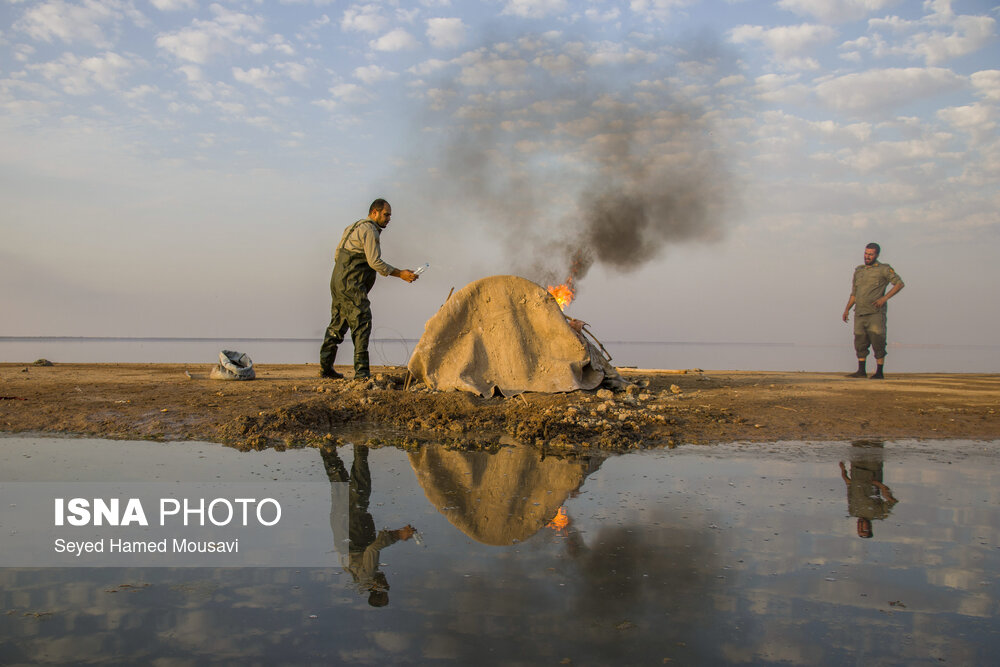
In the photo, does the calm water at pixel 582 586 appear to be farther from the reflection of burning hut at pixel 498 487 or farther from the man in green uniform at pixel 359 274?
the man in green uniform at pixel 359 274

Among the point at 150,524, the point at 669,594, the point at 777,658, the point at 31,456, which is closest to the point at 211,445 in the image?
the point at 31,456

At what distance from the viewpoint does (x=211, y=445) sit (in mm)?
5281

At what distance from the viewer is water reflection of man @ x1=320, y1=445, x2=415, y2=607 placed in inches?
97.0

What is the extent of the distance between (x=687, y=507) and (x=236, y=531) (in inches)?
88.3

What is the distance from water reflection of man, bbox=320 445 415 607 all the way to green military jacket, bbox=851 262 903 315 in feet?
35.7

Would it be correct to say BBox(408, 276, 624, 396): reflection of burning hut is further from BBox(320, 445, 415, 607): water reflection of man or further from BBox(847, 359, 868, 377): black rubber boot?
BBox(847, 359, 868, 377): black rubber boot

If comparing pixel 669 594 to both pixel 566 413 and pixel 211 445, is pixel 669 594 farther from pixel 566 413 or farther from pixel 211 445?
pixel 211 445

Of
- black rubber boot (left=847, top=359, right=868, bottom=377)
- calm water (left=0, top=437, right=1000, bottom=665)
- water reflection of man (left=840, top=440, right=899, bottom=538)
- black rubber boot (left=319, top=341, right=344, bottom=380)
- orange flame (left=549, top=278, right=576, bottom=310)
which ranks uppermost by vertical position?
orange flame (left=549, top=278, right=576, bottom=310)

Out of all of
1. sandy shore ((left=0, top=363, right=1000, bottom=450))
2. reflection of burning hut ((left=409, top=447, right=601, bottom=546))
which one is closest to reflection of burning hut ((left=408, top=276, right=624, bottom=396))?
sandy shore ((left=0, top=363, right=1000, bottom=450))

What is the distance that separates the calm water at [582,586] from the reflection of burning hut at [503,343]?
3.18m

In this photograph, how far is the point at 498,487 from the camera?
396 cm

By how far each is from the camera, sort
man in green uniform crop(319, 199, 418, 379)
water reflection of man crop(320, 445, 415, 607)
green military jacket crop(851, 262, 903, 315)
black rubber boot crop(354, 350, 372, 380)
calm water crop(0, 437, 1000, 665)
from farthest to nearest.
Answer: green military jacket crop(851, 262, 903, 315) < man in green uniform crop(319, 199, 418, 379) < black rubber boot crop(354, 350, 372, 380) < water reflection of man crop(320, 445, 415, 607) < calm water crop(0, 437, 1000, 665)

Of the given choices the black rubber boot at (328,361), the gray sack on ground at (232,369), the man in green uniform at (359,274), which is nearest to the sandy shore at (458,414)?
the black rubber boot at (328,361)

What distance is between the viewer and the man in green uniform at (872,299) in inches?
476
